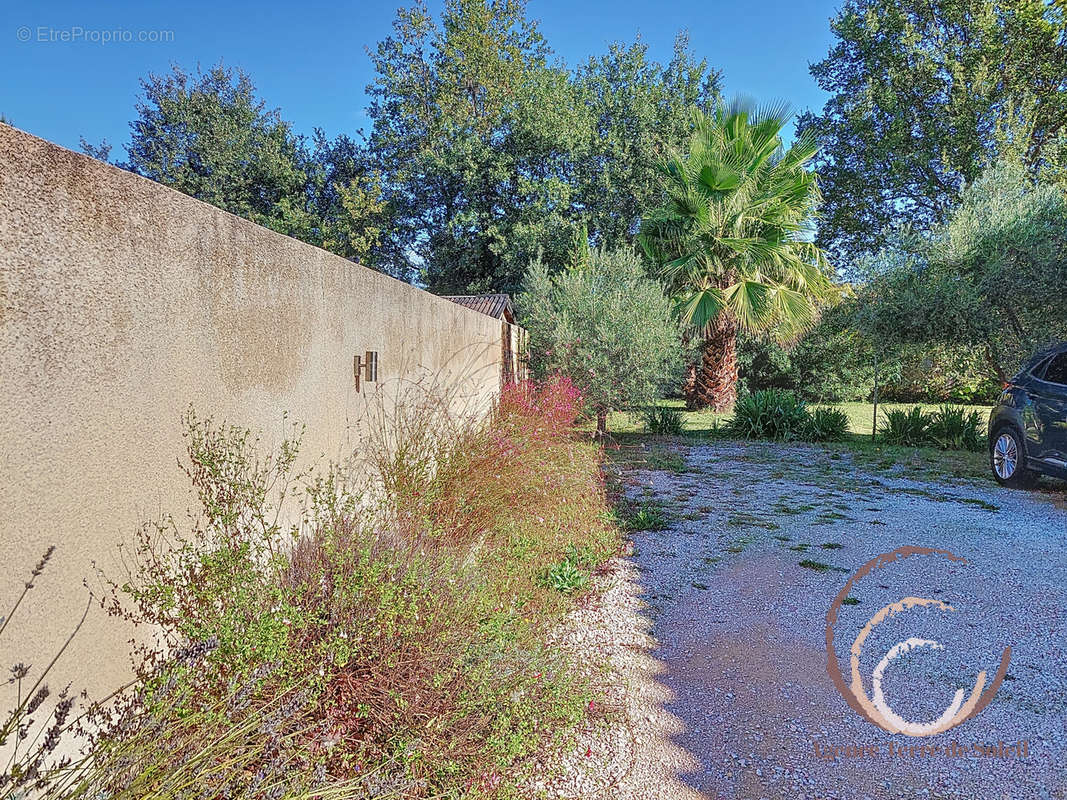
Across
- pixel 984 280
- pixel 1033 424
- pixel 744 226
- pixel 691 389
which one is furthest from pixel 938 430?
pixel 691 389

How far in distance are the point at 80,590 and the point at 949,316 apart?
11715 mm

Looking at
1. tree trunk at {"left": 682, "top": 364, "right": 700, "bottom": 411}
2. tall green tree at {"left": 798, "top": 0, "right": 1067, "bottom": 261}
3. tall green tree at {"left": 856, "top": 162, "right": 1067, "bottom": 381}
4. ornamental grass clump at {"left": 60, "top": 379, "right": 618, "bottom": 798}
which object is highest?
tall green tree at {"left": 798, "top": 0, "right": 1067, "bottom": 261}

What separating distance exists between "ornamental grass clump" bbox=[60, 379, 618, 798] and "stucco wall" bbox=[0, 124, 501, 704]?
15 cm

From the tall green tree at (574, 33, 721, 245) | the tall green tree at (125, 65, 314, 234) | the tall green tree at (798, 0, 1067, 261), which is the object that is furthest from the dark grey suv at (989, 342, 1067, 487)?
the tall green tree at (125, 65, 314, 234)

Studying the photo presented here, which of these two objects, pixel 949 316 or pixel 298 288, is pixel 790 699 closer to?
pixel 298 288

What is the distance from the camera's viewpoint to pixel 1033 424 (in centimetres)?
671

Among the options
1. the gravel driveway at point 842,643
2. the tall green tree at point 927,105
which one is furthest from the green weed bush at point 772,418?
the tall green tree at point 927,105

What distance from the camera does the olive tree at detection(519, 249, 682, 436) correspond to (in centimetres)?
1008

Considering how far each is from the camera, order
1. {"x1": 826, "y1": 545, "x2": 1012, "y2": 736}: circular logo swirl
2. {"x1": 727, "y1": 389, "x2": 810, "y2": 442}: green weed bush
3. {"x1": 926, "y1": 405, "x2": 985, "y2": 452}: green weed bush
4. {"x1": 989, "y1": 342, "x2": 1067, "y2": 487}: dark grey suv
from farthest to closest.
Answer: {"x1": 727, "y1": 389, "x2": 810, "y2": 442}: green weed bush < {"x1": 926, "y1": 405, "x2": 985, "y2": 452}: green weed bush < {"x1": 989, "y1": 342, "x2": 1067, "y2": 487}: dark grey suv < {"x1": 826, "y1": 545, "x2": 1012, "y2": 736}: circular logo swirl

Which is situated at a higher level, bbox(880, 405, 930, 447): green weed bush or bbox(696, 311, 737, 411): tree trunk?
bbox(696, 311, 737, 411): tree trunk

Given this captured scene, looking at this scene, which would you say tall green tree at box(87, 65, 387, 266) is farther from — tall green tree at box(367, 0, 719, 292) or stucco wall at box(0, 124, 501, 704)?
stucco wall at box(0, 124, 501, 704)

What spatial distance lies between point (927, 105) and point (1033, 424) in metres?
14.0

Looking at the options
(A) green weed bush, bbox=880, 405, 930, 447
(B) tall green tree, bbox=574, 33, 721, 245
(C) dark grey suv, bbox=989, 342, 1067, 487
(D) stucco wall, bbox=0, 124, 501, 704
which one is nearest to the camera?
(D) stucco wall, bbox=0, 124, 501, 704

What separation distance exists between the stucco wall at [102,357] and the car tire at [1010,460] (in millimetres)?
8333
